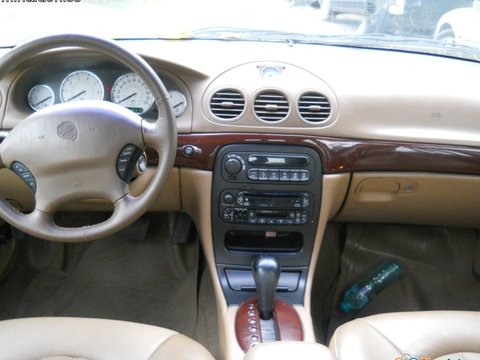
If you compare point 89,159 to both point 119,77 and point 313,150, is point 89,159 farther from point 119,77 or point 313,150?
point 313,150

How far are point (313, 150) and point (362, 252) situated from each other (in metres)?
0.79

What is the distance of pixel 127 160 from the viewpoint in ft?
4.04

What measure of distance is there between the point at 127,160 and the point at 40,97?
0.55 metres

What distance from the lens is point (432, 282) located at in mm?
2115

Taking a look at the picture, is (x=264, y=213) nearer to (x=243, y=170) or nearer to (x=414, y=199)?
(x=243, y=170)

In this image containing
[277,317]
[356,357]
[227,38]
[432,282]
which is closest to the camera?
[356,357]

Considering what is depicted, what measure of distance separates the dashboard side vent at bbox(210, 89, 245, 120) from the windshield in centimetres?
32

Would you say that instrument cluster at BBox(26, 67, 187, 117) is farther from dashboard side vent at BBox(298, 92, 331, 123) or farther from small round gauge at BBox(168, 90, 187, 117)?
dashboard side vent at BBox(298, 92, 331, 123)

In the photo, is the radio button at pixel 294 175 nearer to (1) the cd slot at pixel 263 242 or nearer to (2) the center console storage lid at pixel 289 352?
(1) the cd slot at pixel 263 242

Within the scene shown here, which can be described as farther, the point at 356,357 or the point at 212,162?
the point at 212,162

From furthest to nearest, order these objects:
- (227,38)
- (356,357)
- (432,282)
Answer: (432,282)
(227,38)
(356,357)

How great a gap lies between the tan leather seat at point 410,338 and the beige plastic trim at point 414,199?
0.50 metres

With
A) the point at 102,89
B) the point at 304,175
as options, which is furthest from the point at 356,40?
the point at 102,89

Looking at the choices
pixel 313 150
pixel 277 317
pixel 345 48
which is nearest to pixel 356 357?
pixel 277 317
